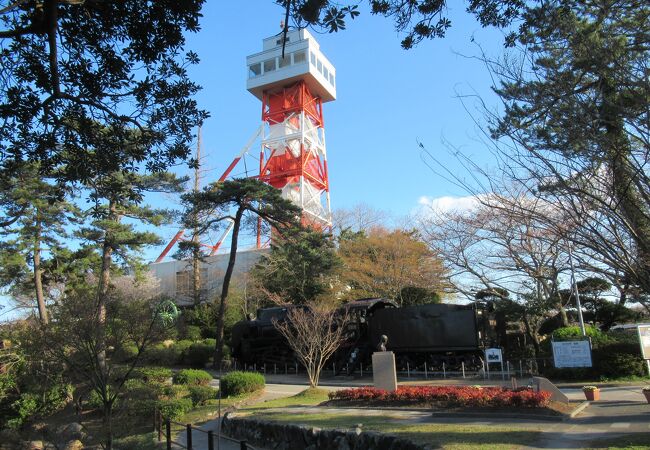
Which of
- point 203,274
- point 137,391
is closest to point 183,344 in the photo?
point 203,274

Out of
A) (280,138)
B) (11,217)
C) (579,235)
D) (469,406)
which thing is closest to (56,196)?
(579,235)

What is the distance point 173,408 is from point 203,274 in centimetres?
2807

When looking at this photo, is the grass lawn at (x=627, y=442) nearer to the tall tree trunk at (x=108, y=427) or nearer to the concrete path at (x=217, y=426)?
the concrete path at (x=217, y=426)

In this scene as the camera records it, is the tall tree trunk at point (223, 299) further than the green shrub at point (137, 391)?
Yes

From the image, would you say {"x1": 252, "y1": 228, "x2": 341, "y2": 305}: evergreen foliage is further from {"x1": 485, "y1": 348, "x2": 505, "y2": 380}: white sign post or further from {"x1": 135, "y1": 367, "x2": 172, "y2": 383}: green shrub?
{"x1": 485, "y1": 348, "x2": 505, "y2": 380}: white sign post

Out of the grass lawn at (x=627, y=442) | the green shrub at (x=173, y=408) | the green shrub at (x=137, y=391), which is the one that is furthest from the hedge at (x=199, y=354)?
the grass lawn at (x=627, y=442)

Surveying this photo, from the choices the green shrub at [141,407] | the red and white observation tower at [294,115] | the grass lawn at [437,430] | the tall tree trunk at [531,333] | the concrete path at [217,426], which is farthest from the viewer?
the red and white observation tower at [294,115]

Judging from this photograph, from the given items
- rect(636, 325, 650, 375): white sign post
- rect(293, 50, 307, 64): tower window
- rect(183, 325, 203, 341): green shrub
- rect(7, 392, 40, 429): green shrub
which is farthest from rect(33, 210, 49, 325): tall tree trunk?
rect(293, 50, 307, 64): tower window

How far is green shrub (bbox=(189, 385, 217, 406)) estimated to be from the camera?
1866 cm

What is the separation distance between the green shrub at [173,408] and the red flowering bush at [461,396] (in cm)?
550

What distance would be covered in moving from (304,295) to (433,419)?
69.5 feet

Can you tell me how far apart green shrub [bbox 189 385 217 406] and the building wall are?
20.1m

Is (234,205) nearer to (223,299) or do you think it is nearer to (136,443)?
(223,299)

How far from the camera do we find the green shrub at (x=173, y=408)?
1641cm
